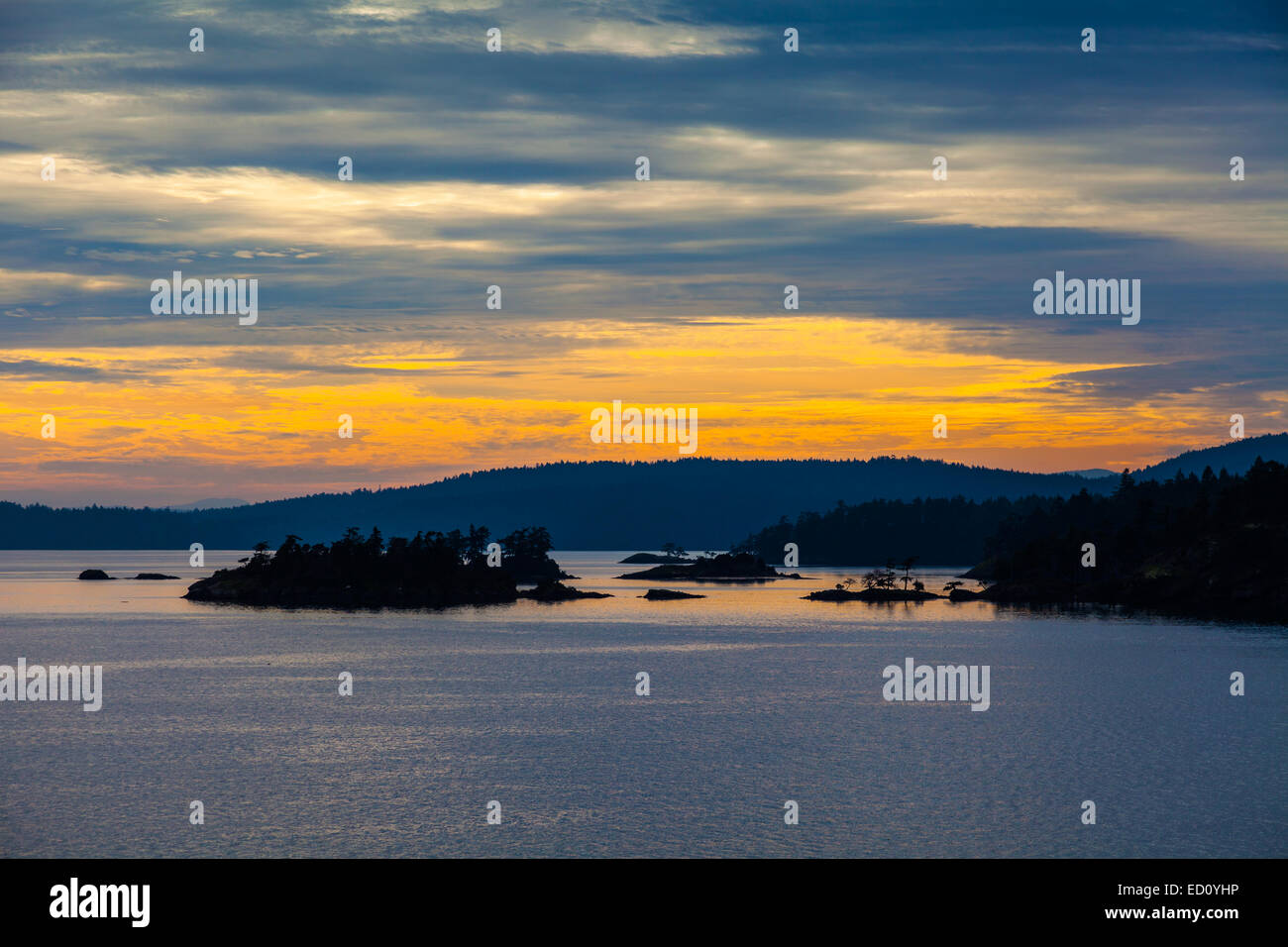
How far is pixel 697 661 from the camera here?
112 meters

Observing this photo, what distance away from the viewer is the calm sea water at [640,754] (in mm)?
45375

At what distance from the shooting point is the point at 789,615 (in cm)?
17938

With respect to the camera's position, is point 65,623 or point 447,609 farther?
point 447,609

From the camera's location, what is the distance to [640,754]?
6172 centimetres

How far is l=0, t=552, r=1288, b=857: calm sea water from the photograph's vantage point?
45.4 meters
